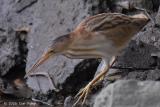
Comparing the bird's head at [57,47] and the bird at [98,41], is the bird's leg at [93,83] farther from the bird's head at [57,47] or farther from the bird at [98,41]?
the bird's head at [57,47]

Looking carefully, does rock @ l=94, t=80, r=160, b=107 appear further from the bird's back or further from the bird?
the bird's back

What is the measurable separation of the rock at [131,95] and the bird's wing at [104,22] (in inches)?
74.0

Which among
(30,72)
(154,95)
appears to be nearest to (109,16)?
(30,72)

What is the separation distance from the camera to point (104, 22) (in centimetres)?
763

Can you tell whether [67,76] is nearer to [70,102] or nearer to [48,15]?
[70,102]

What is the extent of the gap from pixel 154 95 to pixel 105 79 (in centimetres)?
241

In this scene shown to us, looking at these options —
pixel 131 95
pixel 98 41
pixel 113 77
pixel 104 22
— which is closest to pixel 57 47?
pixel 98 41

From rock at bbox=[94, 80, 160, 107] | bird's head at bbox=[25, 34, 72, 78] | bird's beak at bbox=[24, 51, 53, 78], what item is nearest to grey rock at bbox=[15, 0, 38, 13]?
bird's beak at bbox=[24, 51, 53, 78]

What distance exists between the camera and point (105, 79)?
7.95 meters

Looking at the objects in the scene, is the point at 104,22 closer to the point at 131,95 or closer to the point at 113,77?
the point at 113,77

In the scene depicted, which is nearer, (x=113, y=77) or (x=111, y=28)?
(x=111, y=28)

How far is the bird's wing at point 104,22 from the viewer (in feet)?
24.9

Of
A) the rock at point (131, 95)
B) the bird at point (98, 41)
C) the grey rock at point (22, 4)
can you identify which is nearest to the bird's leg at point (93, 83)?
the bird at point (98, 41)

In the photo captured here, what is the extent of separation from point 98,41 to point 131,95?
192cm
